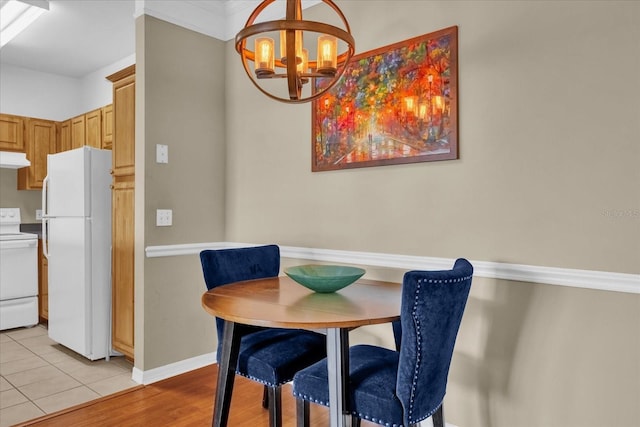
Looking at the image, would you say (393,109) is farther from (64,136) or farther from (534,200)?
(64,136)

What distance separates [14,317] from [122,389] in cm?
207

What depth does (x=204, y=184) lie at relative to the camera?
10.2 ft

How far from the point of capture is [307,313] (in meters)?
1.43

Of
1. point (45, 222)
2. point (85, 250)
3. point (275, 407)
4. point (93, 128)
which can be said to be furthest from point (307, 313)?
point (93, 128)

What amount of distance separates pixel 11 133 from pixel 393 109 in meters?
4.10

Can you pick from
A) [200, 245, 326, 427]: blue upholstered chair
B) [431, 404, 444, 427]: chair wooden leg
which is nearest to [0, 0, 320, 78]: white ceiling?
[200, 245, 326, 427]: blue upholstered chair

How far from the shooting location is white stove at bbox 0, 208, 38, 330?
390cm

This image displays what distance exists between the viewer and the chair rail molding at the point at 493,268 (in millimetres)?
1617

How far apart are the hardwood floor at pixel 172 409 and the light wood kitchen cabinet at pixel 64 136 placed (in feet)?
10.4

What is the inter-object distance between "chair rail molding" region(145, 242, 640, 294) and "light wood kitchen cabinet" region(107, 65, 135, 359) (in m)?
0.41

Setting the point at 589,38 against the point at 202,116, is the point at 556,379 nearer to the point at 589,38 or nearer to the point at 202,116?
the point at 589,38

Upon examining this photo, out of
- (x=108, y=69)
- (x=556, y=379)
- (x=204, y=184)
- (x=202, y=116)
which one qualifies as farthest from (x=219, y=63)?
(x=556, y=379)

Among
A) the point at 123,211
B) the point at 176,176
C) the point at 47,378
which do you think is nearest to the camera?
the point at 47,378

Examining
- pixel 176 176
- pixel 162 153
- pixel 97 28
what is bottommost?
pixel 176 176
